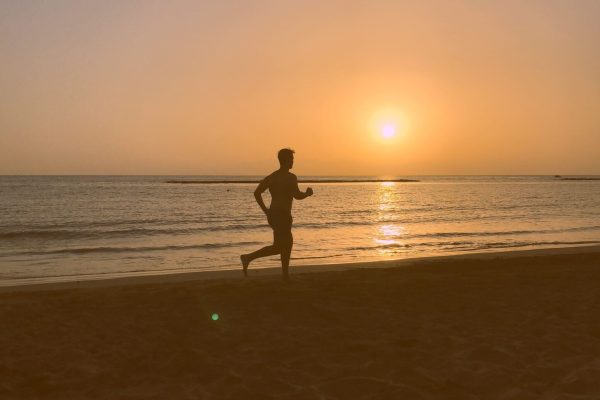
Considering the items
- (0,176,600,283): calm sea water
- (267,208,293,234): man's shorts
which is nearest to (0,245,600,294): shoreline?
(0,176,600,283): calm sea water

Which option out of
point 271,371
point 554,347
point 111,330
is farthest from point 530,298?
point 111,330

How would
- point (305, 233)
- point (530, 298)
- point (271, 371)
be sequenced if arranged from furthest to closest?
point (305, 233) < point (530, 298) < point (271, 371)

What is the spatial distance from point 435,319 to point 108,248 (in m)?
15.9

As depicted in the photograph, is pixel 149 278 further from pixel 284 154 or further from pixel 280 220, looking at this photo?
pixel 284 154

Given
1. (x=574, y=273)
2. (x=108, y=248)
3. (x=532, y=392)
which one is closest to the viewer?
(x=532, y=392)

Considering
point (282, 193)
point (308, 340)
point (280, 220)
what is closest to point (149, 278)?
point (280, 220)

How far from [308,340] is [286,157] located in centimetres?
366

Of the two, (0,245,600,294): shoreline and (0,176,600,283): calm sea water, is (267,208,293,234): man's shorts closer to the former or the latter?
(0,245,600,294): shoreline

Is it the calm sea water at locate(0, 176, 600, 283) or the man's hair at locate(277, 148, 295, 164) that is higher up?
the man's hair at locate(277, 148, 295, 164)

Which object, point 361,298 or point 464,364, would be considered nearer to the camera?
point 464,364

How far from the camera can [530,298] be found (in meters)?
7.97

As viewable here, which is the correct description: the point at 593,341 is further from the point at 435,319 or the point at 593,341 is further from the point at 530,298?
the point at 530,298

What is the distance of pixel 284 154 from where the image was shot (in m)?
8.74

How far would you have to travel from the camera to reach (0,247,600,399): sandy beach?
455 centimetres
